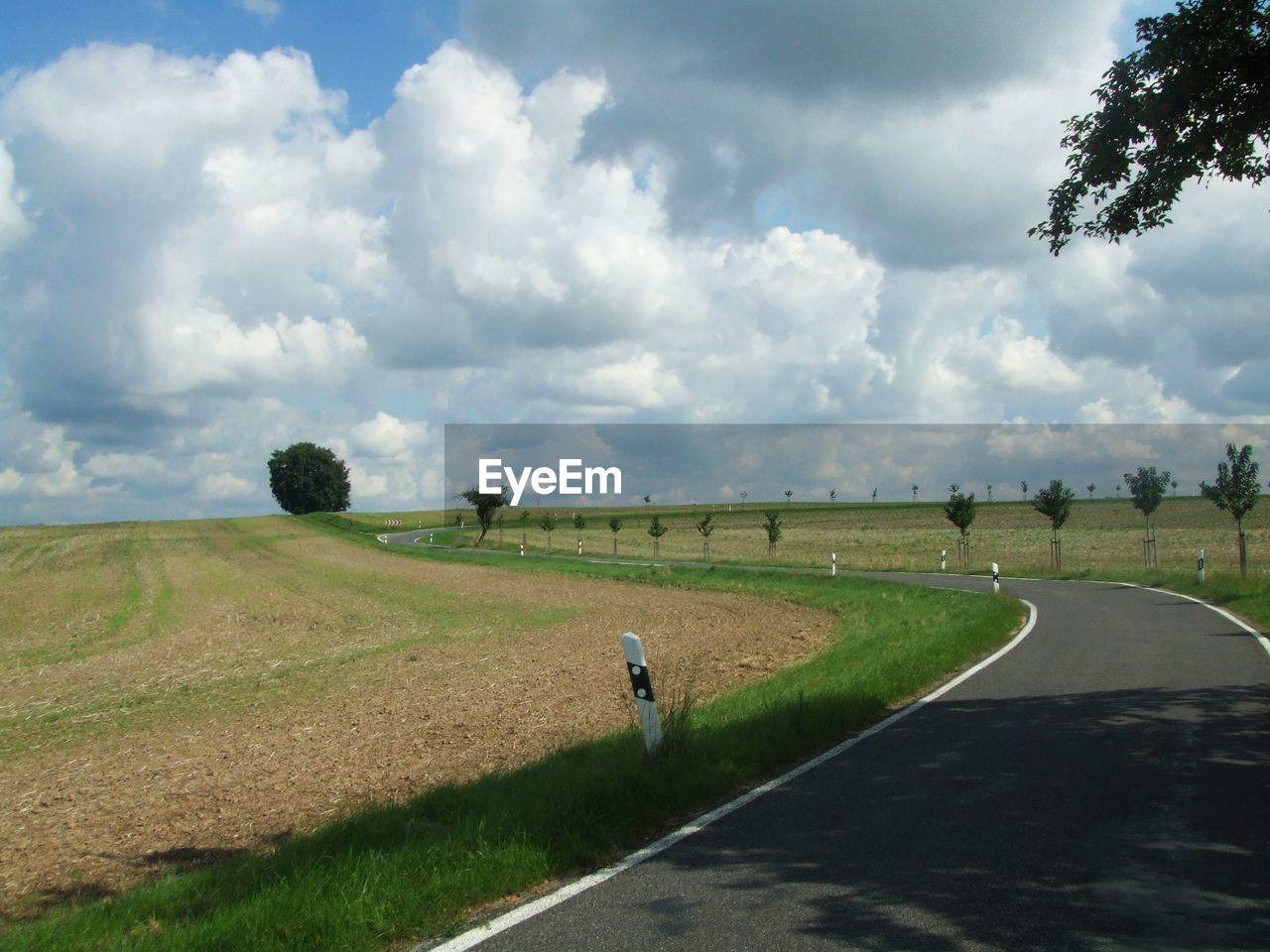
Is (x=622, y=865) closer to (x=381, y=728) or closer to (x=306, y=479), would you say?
(x=381, y=728)

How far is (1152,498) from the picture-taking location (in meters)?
47.0

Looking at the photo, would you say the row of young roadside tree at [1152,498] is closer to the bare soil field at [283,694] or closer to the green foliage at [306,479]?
the bare soil field at [283,694]

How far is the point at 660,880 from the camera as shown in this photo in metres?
5.23

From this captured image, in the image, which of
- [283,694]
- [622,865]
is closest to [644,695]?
[622,865]

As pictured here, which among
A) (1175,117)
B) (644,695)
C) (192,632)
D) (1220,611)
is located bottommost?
(192,632)

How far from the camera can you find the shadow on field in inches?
177

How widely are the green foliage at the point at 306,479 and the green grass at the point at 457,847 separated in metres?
146

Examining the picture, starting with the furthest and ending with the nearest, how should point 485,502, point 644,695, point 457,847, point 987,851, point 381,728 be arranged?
point 485,502
point 381,728
point 644,695
point 457,847
point 987,851

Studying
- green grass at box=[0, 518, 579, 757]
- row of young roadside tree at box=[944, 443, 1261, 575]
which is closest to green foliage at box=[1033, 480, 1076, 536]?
row of young roadside tree at box=[944, 443, 1261, 575]

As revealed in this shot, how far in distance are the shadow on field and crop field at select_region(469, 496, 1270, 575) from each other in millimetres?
31400

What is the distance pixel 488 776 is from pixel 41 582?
45.0m

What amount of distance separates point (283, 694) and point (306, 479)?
455 ft

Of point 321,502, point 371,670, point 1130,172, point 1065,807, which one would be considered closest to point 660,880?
point 1065,807

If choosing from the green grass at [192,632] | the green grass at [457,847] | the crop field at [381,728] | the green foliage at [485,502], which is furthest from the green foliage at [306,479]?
the green grass at [457,847]
